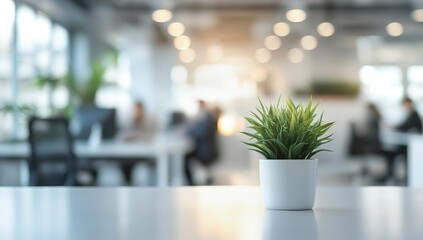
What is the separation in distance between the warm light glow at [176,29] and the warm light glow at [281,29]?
178cm

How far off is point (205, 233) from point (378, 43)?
13.5 meters

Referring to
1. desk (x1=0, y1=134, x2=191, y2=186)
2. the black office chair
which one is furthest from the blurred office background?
the black office chair

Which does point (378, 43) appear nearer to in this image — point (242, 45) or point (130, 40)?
point (242, 45)

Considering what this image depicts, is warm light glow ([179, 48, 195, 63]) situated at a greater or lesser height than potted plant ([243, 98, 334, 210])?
greater

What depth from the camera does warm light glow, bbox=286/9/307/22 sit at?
45.2 feet

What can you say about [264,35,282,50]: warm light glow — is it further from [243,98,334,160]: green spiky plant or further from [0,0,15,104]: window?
[243,98,334,160]: green spiky plant

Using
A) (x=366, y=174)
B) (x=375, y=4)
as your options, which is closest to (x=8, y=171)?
(x=366, y=174)

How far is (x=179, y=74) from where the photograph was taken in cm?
1419

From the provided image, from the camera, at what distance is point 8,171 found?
7855 millimetres

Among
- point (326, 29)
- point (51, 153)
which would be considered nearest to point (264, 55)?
point (326, 29)

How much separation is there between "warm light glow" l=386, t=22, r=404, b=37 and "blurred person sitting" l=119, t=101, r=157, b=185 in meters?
4.82

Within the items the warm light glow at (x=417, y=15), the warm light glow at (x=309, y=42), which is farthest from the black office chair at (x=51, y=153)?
the warm light glow at (x=417, y=15)

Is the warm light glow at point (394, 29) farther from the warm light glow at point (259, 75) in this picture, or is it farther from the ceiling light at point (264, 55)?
the warm light glow at point (259, 75)

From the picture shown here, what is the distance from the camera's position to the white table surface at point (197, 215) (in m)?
1.12
